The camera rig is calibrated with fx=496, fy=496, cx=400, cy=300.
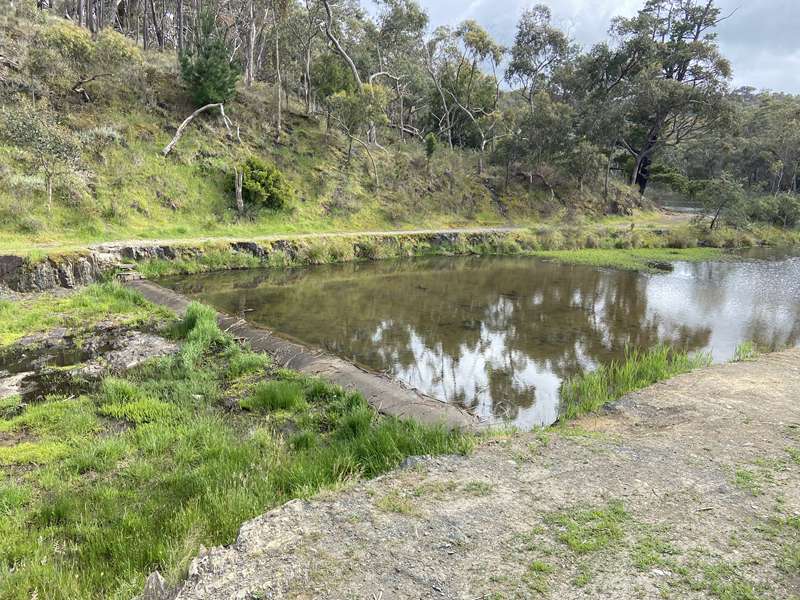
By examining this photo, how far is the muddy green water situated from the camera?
381 inches

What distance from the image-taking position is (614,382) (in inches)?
333

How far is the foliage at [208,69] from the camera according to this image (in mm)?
27219

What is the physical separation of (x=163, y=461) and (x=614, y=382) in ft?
22.8

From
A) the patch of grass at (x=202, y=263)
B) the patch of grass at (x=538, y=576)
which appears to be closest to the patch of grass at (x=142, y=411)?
the patch of grass at (x=538, y=576)

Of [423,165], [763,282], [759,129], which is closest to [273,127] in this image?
[423,165]

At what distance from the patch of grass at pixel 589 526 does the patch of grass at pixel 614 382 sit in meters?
2.85

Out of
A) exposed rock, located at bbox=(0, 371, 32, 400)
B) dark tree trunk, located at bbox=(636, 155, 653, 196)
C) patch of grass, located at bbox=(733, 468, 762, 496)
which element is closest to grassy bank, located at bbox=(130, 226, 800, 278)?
exposed rock, located at bbox=(0, 371, 32, 400)

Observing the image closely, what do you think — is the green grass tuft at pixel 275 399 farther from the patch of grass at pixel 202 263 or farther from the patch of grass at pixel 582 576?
the patch of grass at pixel 202 263

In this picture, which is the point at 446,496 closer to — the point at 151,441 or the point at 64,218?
the point at 151,441

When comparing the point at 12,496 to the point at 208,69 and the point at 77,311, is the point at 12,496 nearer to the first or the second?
the point at 77,311

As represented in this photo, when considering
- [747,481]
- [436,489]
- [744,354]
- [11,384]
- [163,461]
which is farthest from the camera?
[744,354]

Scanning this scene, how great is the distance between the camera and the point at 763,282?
20484 millimetres

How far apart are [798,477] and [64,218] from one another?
70.4ft

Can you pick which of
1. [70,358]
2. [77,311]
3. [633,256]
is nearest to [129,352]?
[70,358]
